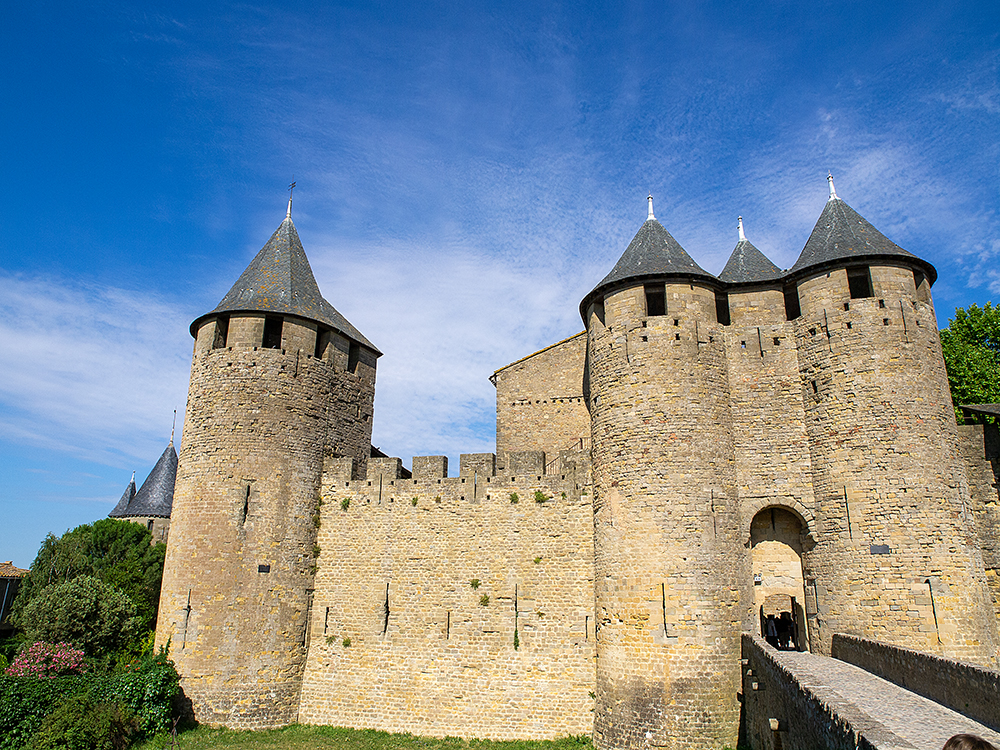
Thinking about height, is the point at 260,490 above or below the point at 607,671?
above

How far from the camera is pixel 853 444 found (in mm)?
11906

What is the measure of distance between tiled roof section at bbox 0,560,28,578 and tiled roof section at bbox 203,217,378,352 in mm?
21448

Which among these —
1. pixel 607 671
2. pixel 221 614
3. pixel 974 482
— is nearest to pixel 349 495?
pixel 221 614

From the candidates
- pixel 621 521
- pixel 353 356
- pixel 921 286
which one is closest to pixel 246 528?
pixel 353 356

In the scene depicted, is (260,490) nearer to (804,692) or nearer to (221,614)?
(221,614)

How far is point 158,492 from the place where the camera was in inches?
1002

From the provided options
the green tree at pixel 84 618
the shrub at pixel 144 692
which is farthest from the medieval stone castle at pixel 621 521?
the green tree at pixel 84 618

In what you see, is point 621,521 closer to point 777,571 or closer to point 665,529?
point 665,529

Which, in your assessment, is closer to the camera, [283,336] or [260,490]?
[260,490]

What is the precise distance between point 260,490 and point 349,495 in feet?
6.48

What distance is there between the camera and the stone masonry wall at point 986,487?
11875 millimetres

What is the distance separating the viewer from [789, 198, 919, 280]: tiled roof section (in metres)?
12.8

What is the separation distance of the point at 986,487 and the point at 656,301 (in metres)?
7.10

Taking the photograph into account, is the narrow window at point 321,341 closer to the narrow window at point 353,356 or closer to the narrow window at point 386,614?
the narrow window at point 353,356
